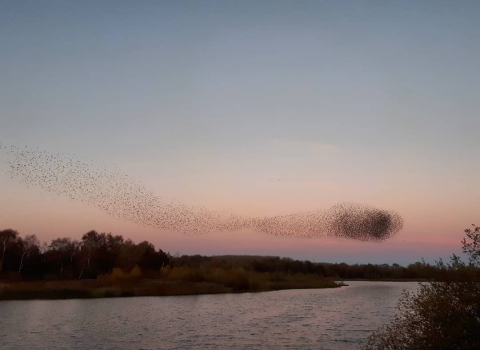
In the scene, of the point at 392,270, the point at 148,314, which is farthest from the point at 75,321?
the point at 392,270

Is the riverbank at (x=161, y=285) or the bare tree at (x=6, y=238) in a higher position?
the bare tree at (x=6, y=238)

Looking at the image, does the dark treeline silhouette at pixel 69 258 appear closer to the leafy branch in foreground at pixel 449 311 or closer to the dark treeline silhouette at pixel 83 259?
the dark treeline silhouette at pixel 83 259

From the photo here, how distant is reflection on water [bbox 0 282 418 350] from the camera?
89.6ft

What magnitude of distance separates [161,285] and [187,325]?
113 ft

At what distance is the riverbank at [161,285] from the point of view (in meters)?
58.8

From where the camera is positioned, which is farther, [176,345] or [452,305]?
[176,345]

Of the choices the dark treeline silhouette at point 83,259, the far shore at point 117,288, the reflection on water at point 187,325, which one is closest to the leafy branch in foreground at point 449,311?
the reflection on water at point 187,325

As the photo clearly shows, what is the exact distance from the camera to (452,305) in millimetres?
13781

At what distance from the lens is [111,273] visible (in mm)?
82688

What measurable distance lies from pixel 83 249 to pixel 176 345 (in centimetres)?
7126

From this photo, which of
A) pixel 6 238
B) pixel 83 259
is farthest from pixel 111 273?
pixel 6 238

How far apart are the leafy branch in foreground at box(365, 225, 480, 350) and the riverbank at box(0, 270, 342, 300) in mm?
51601

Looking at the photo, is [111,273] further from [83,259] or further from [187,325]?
[187,325]

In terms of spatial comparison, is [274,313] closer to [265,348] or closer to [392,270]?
[265,348]
